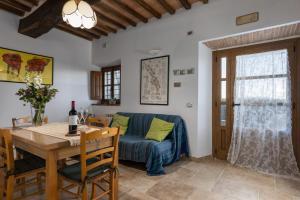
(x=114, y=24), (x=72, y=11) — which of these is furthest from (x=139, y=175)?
(x=114, y=24)

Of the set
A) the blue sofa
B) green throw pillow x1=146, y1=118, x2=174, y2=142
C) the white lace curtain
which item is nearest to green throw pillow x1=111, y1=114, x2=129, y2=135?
the blue sofa

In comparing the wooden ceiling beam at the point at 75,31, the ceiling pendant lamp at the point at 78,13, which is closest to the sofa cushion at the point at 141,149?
the ceiling pendant lamp at the point at 78,13

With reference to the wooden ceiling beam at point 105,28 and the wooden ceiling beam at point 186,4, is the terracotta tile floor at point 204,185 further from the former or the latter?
the wooden ceiling beam at point 105,28

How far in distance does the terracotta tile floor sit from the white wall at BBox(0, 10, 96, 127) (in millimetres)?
2475

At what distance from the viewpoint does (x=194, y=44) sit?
351cm

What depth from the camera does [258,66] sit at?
3266 mm

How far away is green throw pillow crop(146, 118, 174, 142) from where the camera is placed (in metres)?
3.25

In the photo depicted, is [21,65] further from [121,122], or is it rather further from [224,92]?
[224,92]

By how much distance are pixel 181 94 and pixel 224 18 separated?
60.9 inches

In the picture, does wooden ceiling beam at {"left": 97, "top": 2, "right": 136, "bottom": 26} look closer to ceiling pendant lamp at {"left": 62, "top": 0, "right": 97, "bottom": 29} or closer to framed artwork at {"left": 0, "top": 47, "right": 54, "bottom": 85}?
ceiling pendant lamp at {"left": 62, "top": 0, "right": 97, "bottom": 29}

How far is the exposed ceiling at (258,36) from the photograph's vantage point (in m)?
2.85

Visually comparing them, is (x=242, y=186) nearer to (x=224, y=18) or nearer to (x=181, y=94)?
(x=181, y=94)

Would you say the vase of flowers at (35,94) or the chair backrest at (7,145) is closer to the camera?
the chair backrest at (7,145)

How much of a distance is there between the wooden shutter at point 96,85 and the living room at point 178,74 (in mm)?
308
